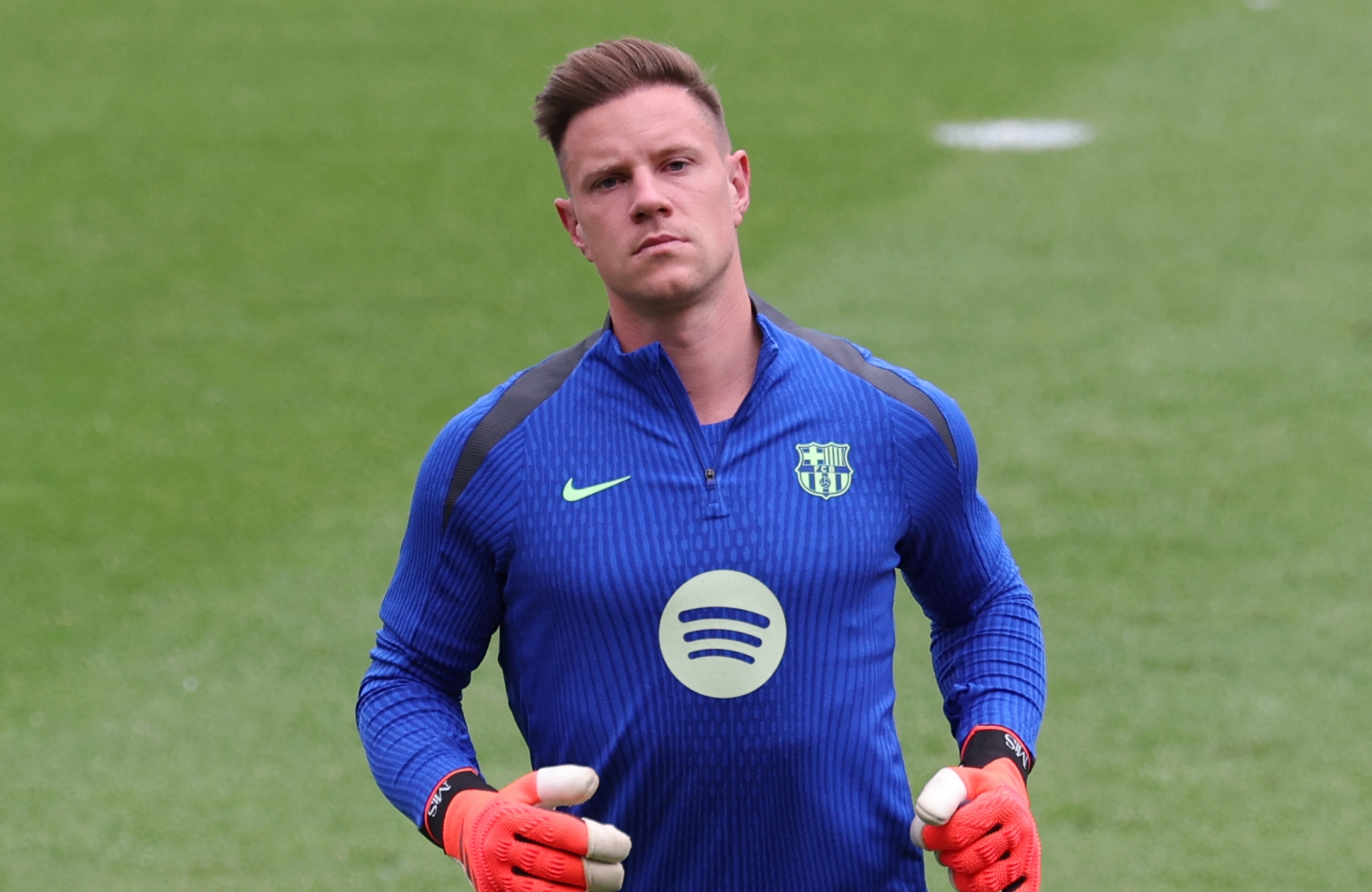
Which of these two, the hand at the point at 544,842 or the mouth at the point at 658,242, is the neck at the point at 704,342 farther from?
the hand at the point at 544,842

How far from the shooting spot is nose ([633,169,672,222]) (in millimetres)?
→ 2871

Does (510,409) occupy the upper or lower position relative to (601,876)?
upper

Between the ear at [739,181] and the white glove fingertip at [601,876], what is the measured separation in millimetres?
1056

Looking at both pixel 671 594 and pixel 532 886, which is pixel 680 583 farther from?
pixel 532 886

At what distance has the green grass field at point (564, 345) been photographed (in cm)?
578

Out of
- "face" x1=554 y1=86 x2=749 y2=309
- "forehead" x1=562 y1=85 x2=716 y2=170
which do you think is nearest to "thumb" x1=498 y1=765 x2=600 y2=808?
"face" x1=554 y1=86 x2=749 y2=309

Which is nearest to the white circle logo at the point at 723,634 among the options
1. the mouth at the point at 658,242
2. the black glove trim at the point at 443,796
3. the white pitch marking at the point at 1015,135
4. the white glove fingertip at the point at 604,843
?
the white glove fingertip at the point at 604,843

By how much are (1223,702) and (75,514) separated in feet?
14.3

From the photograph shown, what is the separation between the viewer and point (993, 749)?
117 inches

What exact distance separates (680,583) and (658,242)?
520mm

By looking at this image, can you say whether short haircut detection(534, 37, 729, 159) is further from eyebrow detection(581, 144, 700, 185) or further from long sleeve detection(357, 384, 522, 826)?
long sleeve detection(357, 384, 522, 826)

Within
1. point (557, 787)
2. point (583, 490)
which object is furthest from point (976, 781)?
point (583, 490)

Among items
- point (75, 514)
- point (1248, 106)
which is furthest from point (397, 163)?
point (1248, 106)

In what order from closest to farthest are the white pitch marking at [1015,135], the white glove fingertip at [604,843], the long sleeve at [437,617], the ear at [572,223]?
the white glove fingertip at [604,843]
the long sleeve at [437,617]
the ear at [572,223]
the white pitch marking at [1015,135]
